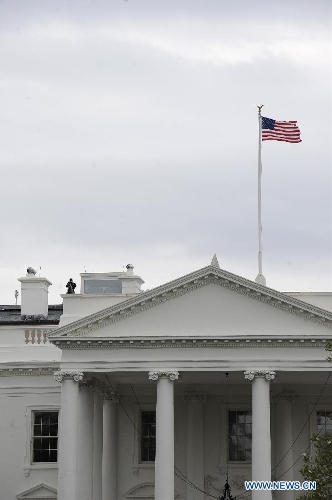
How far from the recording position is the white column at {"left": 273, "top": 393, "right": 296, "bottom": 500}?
5206cm

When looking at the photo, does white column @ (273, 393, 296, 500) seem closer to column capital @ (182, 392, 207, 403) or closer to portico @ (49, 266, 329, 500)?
portico @ (49, 266, 329, 500)

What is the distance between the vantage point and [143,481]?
53625 millimetres

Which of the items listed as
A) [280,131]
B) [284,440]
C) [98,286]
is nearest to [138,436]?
[284,440]

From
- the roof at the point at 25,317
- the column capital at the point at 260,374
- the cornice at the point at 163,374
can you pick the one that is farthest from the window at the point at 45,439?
the column capital at the point at 260,374

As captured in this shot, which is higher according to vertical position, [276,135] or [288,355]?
[276,135]

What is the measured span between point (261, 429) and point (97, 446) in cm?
762

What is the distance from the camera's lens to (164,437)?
47.2 metres

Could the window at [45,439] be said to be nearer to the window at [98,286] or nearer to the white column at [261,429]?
the window at [98,286]

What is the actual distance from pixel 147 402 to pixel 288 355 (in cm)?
911

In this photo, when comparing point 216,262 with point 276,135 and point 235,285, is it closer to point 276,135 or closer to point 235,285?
point 235,285

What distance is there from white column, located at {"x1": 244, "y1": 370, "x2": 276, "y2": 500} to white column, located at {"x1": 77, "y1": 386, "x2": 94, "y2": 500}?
618 cm

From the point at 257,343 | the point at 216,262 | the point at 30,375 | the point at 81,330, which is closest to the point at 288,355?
the point at 257,343

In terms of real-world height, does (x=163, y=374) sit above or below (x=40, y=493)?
above

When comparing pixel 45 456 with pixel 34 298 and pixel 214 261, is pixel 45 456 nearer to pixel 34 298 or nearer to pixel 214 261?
pixel 34 298
